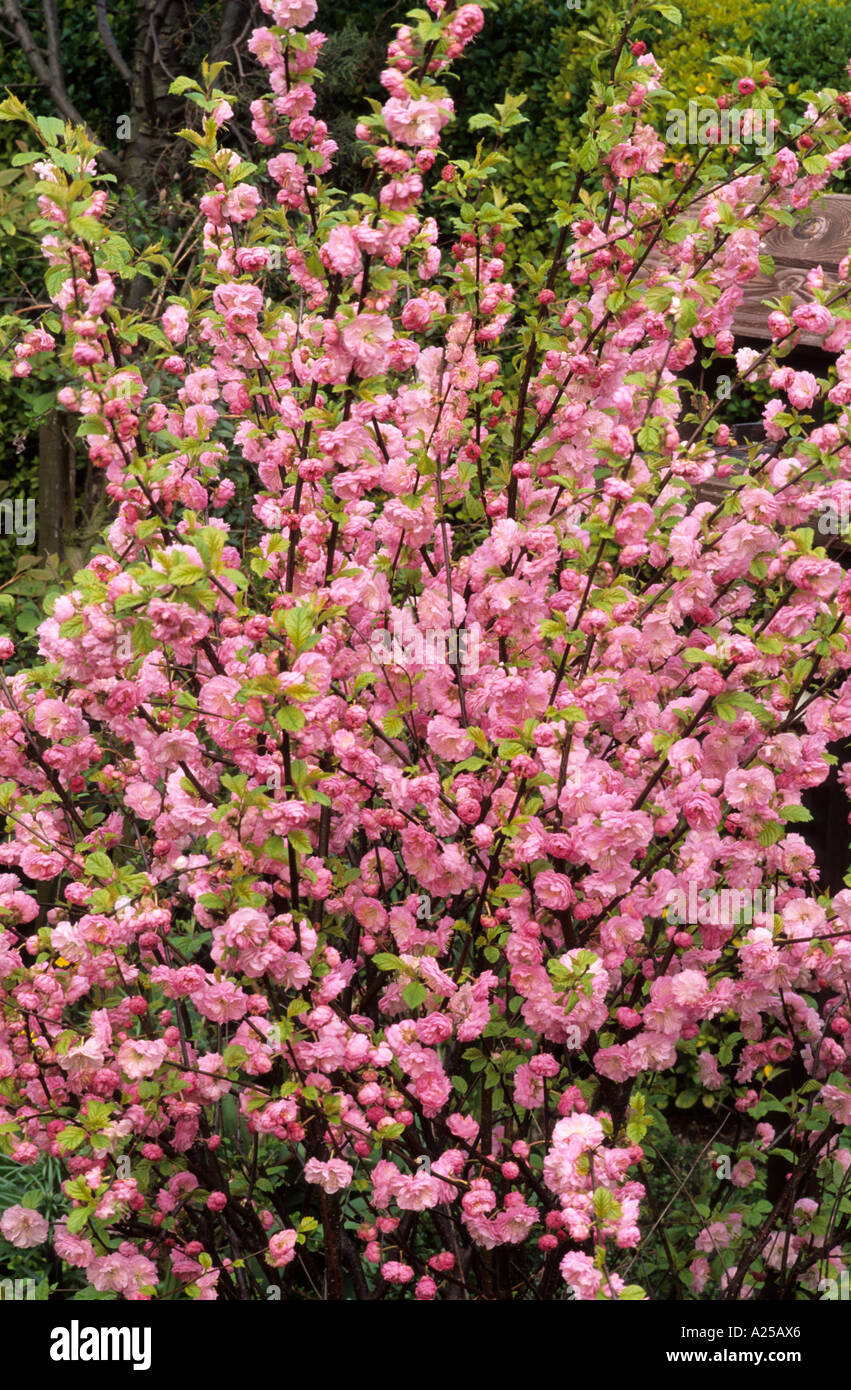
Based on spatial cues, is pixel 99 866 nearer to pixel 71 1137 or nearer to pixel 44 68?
pixel 71 1137

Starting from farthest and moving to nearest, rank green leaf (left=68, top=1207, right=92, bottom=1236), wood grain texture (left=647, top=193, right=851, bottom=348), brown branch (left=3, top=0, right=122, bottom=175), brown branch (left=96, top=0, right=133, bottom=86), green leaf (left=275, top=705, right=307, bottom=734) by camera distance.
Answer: brown branch (left=96, top=0, right=133, bottom=86), brown branch (left=3, top=0, right=122, bottom=175), wood grain texture (left=647, top=193, right=851, bottom=348), green leaf (left=68, top=1207, right=92, bottom=1236), green leaf (left=275, top=705, right=307, bottom=734)

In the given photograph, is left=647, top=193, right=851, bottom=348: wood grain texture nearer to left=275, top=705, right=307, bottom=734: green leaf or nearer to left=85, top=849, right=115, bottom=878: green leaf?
left=275, top=705, right=307, bottom=734: green leaf

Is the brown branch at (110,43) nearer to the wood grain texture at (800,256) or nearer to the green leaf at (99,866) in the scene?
the wood grain texture at (800,256)

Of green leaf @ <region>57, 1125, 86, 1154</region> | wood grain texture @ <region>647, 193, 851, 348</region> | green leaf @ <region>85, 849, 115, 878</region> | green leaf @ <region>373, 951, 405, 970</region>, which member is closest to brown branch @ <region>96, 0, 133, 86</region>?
wood grain texture @ <region>647, 193, 851, 348</region>

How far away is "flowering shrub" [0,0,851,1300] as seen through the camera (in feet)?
7.00

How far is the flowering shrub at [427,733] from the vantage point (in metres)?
2.13

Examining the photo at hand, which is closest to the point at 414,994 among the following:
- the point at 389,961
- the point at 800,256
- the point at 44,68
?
the point at 389,961

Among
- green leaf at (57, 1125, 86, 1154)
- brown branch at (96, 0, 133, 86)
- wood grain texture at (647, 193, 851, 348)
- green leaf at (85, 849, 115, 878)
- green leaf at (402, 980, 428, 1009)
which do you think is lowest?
green leaf at (57, 1125, 86, 1154)

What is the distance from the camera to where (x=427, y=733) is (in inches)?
91.4

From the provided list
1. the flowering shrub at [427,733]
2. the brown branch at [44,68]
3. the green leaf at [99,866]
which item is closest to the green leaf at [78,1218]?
the flowering shrub at [427,733]

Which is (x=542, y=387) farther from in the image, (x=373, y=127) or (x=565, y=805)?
(x=565, y=805)

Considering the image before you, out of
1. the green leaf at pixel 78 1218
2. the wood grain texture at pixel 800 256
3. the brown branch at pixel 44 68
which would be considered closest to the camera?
the green leaf at pixel 78 1218

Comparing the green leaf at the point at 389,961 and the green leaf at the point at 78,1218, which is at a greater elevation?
the green leaf at the point at 389,961
